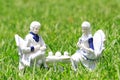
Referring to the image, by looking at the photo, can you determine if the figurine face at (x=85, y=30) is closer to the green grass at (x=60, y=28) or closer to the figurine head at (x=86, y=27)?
the figurine head at (x=86, y=27)

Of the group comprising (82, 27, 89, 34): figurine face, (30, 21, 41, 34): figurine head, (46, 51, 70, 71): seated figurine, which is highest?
(30, 21, 41, 34): figurine head

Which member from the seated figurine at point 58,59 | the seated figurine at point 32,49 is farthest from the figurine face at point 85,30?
the seated figurine at point 32,49

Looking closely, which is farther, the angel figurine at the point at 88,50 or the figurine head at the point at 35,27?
the figurine head at the point at 35,27

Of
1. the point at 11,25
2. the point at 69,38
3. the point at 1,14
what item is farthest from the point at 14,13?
the point at 69,38

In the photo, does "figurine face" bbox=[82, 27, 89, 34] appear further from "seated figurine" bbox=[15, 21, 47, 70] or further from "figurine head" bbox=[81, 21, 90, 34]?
"seated figurine" bbox=[15, 21, 47, 70]


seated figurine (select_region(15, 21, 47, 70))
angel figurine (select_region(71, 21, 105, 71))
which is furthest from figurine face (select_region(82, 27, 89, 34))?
seated figurine (select_region(15, 21, 47, 70))

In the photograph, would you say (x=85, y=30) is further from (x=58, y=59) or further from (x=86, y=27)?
(x=58, y=59)
